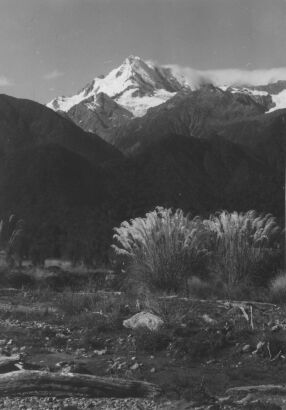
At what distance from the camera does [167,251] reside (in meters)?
13.5

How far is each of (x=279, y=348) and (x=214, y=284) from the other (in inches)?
214

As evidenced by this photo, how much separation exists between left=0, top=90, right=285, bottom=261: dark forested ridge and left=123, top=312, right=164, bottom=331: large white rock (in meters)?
18.4

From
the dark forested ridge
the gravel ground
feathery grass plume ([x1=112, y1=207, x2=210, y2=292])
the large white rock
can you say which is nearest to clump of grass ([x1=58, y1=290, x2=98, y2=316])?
feathery grass plume ([x1=112, y1=207, x2=210, y2=292])

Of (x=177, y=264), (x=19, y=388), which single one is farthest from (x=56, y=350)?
(x=177, y=264)

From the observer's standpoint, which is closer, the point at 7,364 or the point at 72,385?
the point at 72,385

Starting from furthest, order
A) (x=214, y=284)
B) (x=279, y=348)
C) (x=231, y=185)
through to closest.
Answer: (x=231, y=185) → (x=214, y=284) → (x=279, y=348)

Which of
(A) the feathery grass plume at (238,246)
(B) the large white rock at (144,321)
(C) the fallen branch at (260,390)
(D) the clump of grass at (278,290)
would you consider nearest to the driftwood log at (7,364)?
(C) the fallen branch at (260,390)

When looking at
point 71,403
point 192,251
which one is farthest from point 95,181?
point 71,403

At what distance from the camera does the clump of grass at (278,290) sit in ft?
39.9

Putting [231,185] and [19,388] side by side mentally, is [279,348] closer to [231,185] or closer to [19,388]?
[19,388]

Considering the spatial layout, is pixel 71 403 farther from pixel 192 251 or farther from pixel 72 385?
pixel 192 251

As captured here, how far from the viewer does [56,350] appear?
339 inches

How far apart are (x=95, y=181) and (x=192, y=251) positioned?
53.2 m

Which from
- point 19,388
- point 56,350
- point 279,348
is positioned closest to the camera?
point 19,388
